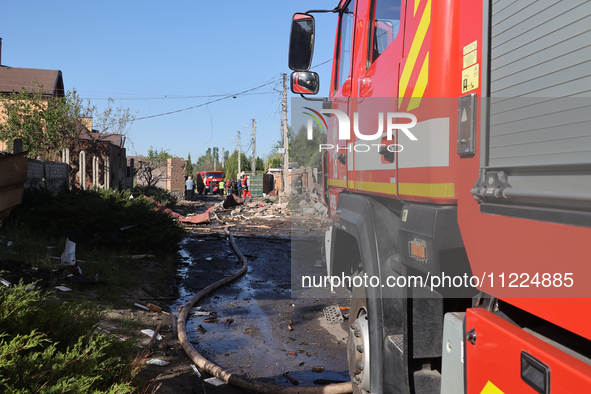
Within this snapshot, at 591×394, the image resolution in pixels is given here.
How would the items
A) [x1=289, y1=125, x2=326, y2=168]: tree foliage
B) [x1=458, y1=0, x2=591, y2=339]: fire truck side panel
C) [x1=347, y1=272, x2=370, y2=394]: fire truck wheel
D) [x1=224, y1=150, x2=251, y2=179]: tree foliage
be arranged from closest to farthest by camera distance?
[x1=458, y1=0, x2=591, y2=339]: fire truck side panel, [x1=347, y1=272, x2=370, y2=394]: fire truck wheel, [x1=289, y1=125, x2=326, y2=168]: tree foliage, [x1=224, y1=150, x2=251, y2=179]: tree foliage

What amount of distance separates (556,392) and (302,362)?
12.0ft

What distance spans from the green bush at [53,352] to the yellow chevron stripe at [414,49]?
2284 millimetres

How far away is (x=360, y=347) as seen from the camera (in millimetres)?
3006

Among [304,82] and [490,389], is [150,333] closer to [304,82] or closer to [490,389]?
[304,82]

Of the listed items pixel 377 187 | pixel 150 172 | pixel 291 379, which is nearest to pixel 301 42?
pixel 377 187

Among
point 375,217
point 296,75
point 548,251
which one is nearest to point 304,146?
point 296,75

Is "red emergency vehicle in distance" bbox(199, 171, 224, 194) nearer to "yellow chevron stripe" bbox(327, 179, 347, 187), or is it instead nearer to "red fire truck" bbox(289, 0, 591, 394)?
"yellow chevron stripe" bbox(327, 179, 347, 187)

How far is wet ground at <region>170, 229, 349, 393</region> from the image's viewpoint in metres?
4.71

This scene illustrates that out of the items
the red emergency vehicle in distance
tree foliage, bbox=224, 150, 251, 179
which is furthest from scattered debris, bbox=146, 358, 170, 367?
tree foliage, bbox=224, 150, 251, 179

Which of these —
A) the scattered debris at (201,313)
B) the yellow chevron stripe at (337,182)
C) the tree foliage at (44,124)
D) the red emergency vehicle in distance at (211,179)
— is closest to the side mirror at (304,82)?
the yellow chevron stripe at (337,182)

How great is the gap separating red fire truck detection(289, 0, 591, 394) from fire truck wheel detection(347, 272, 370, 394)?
0.05 ft

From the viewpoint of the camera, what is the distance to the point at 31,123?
19.2 metres

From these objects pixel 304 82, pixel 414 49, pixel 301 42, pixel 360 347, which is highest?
pixel 301 42

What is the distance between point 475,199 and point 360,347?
1.53m
